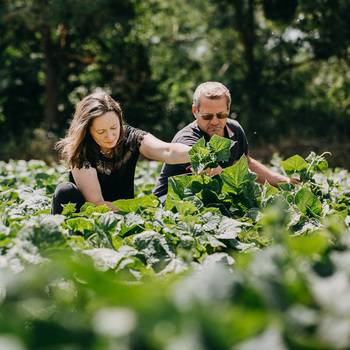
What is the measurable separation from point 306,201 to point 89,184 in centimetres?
162

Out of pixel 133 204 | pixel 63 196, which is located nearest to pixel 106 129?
pixel 63 196

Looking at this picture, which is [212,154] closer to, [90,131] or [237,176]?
[237,176]

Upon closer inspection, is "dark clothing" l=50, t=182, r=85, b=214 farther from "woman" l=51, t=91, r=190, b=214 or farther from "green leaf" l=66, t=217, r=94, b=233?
"green leaf" l=66, t=217, r=94, b=233

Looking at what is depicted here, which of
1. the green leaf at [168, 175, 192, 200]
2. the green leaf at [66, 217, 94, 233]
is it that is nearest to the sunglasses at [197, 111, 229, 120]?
the green leaf at [168, 175, 192, 200]

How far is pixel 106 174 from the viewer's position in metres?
3.69

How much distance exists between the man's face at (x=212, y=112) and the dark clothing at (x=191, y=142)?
70 millimetres

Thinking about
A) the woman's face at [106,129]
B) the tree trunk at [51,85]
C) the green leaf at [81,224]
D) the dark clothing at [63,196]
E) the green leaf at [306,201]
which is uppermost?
the woman's face at [106,129]

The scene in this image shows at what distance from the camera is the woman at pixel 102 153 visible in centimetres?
336

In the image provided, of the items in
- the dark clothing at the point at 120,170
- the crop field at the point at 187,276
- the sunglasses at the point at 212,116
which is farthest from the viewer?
the sunglasses at the point at 212,116

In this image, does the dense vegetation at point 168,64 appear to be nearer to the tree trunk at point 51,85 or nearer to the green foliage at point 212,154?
the tree trunk at point 51,85

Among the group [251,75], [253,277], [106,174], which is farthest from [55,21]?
[253,277]

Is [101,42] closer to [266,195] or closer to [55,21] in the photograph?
[55,21]

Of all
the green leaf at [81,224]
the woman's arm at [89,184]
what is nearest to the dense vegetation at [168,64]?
the woman's arm at [89,184]

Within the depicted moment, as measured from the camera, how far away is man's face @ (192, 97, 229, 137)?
379cm
